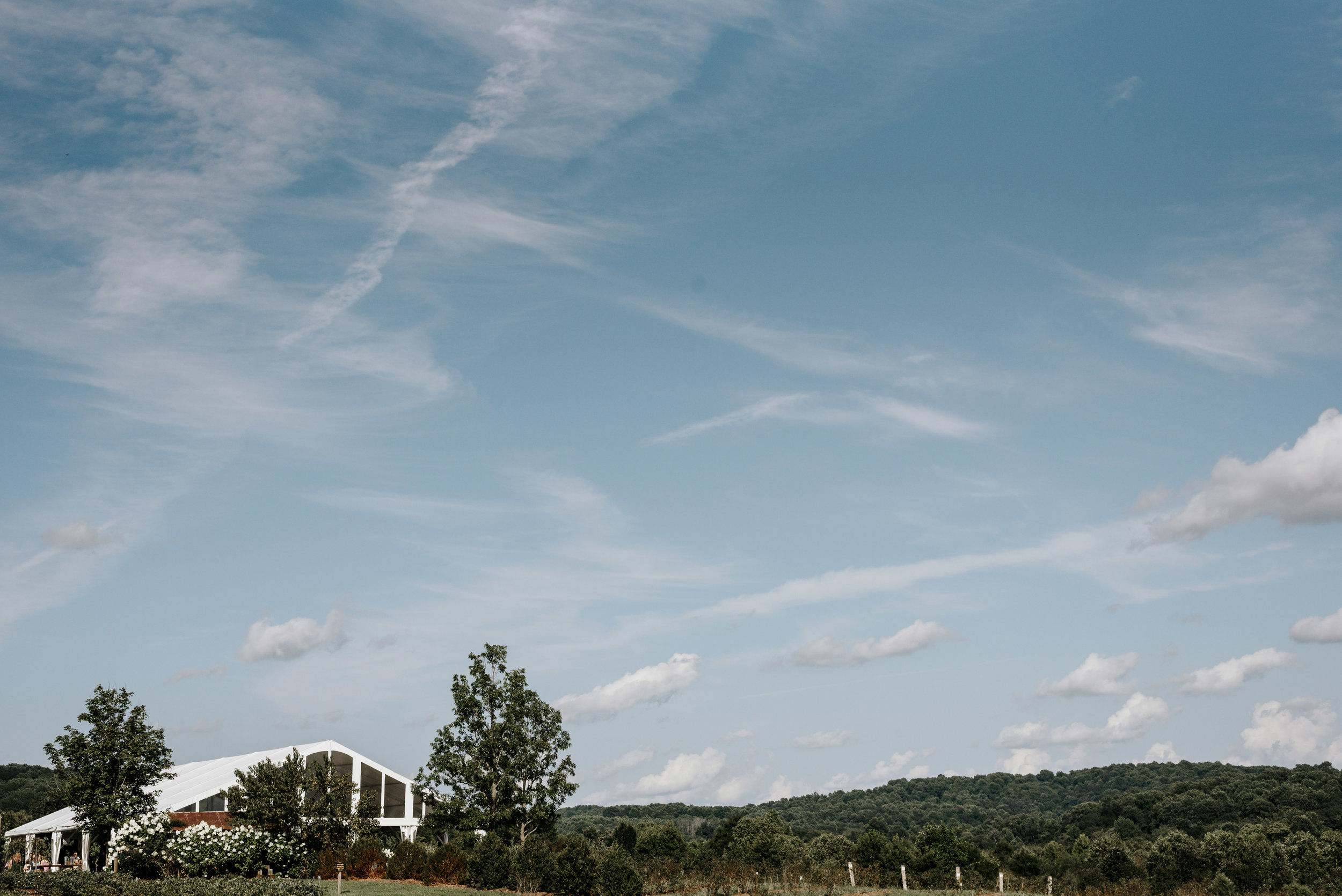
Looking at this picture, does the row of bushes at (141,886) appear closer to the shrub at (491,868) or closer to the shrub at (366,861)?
the shrub at (366,861)

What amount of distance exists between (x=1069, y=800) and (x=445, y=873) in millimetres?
130615

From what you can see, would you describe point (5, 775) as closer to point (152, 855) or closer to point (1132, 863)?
point (152, 855)

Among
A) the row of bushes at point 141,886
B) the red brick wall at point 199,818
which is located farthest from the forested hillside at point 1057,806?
the row of bushes at point 141,886

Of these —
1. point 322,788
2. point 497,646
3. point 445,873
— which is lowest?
point 445,873

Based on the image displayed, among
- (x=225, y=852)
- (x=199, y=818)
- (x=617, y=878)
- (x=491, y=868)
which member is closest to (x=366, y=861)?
(x=225, y=852)

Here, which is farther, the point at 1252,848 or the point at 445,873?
the point at 1252,848

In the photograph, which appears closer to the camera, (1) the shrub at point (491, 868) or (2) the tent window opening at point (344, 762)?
(1) the shrub at point (491, 868)

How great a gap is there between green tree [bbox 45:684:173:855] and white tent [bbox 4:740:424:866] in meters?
8.15

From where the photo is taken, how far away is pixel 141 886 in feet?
85.3

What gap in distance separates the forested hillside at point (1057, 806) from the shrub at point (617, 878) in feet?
180

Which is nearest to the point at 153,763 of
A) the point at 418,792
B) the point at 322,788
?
the point at 322,788

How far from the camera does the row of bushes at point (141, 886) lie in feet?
77.7

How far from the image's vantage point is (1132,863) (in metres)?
49.1

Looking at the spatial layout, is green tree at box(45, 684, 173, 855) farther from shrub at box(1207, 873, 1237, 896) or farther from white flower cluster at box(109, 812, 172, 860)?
shrub at box(1207, 873, 1237, 896)
